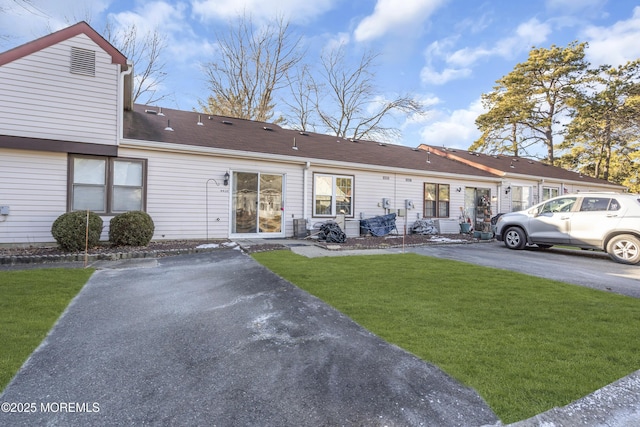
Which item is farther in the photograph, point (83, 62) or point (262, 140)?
point (262, 140)

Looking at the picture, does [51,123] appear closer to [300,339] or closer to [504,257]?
[300,339]

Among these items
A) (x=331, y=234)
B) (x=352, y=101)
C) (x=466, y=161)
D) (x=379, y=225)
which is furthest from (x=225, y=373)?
(x=352, y=101)

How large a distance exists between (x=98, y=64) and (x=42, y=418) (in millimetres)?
9189

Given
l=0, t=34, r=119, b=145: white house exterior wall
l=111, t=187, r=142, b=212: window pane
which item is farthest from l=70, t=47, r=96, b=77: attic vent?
l=111, t=187, r=142, b=212: window pane

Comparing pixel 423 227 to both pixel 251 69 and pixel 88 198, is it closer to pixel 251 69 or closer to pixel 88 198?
pixel 88 198

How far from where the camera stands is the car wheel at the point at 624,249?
7305 mm

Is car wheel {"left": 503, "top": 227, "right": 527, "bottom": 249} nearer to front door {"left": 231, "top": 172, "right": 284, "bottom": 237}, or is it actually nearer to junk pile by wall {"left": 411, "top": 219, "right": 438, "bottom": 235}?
junk pile by wall {"left": 411, "top": 219, "right": 438, "bottom": 235}

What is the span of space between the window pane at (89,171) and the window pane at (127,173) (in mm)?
284

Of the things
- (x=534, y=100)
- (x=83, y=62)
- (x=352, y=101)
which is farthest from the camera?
(x=352, y=101)

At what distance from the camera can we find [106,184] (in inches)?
325

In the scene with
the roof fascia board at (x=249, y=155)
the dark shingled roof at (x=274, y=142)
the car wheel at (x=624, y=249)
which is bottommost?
the car wheel at (x=624, y=249)

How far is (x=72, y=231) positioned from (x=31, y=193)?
6.61ft

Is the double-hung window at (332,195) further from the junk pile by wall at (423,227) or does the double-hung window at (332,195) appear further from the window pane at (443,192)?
the window pane at (443,192)

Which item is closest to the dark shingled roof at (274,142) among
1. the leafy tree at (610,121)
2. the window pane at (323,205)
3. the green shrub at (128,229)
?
the window pane at (323,205)
